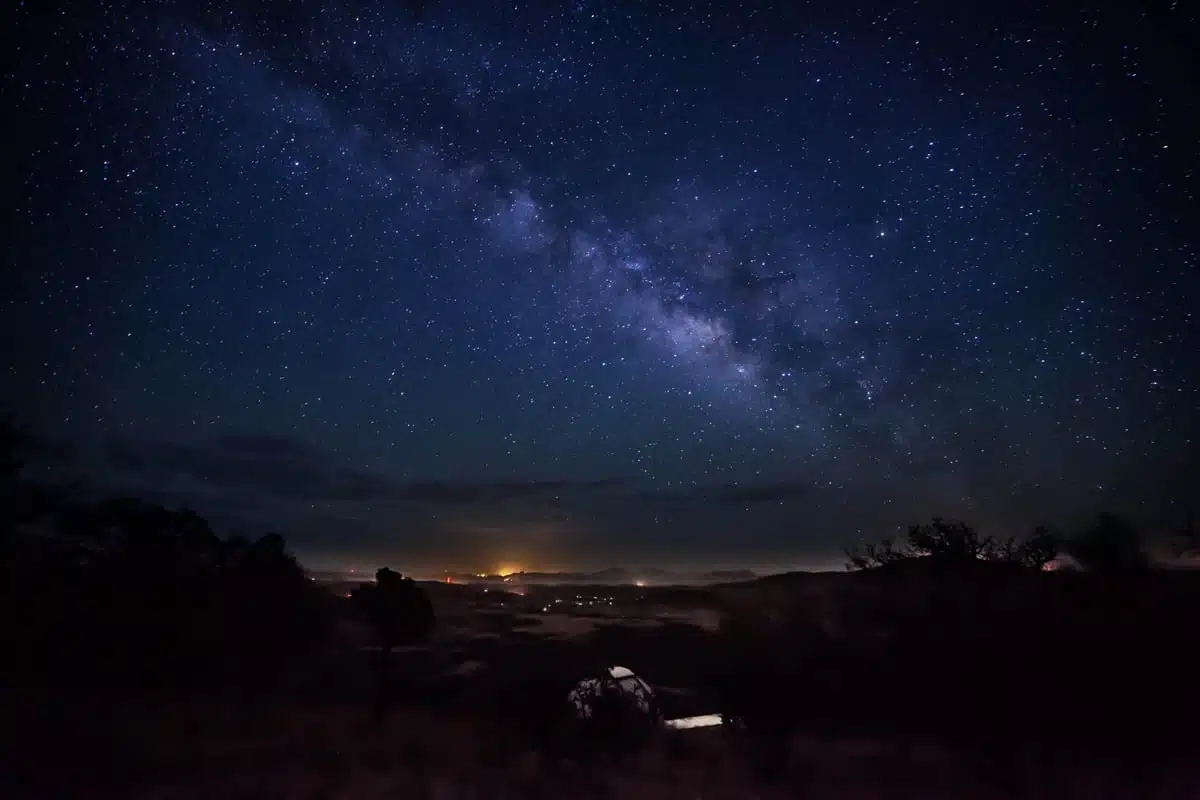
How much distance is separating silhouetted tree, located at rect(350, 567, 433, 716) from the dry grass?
974cm

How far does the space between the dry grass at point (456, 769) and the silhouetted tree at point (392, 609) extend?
9742 millimetres

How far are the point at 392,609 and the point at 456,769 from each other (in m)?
14.0

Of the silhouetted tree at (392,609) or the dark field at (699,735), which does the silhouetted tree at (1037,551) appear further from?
the silhouetted tree at (392,609)

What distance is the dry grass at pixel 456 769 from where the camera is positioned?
9.44 metres

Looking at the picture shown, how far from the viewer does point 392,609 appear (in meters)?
23.7

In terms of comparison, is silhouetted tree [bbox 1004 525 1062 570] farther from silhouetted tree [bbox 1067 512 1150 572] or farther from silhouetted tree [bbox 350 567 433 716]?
silhouetted tree [bbox 350 567 433 716]

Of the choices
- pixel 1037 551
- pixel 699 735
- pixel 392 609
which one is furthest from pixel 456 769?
pixel 1037 551

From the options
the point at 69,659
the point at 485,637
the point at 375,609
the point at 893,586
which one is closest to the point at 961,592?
the point at 893,586

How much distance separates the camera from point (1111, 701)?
13.7 m

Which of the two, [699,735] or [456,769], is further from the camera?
[699,735]

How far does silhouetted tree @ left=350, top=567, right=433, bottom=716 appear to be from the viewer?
23.5 m

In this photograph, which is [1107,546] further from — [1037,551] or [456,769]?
[456,769]

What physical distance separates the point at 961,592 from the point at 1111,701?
6.25m

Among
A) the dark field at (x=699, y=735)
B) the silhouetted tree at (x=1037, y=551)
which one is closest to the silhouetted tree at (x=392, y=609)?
the dark field at (x=699, y=735)
